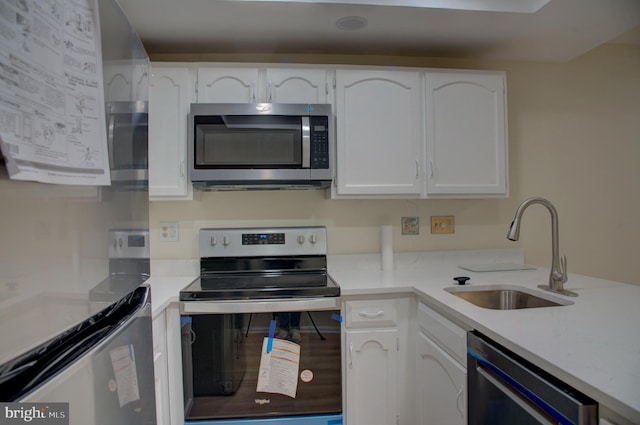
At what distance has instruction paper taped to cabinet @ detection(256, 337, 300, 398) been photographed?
1.51m

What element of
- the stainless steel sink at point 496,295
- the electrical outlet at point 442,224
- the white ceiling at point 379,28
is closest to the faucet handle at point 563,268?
the stainless steel sink at point 496,295

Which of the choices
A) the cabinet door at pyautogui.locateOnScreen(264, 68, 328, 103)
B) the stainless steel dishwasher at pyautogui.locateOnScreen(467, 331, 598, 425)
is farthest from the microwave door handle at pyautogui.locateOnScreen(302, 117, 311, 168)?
the stainless steel dishwasher at pyautogui.locateOnScreen(467, 331, 598, 425)

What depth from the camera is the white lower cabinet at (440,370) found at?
46.6 inches

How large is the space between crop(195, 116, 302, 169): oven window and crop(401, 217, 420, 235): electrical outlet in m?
0.84

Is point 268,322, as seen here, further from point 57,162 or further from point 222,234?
point 57,162

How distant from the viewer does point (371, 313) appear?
1.58 metres

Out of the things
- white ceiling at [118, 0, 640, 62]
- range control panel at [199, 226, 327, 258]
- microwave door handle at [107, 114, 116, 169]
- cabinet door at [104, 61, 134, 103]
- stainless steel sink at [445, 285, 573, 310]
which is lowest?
stainless steel sink at [445, 285, 573, 310]

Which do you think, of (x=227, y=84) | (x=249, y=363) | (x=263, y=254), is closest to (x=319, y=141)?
(x=227, y=84)

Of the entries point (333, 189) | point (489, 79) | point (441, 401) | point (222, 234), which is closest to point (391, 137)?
point (333, 189)

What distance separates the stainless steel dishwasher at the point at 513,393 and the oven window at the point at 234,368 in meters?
0.74

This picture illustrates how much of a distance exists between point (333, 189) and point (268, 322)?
0.76 metres

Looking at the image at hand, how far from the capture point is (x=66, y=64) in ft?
1.48

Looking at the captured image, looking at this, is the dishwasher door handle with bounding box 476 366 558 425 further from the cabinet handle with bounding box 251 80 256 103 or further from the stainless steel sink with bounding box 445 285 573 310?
the cabinet handle with bounding box 251 80 256 103

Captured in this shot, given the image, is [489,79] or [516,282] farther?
[489,79]
